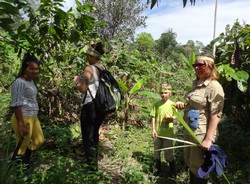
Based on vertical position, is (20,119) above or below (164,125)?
above

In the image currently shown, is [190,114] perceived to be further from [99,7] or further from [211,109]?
[99,7]

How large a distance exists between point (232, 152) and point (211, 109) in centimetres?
178

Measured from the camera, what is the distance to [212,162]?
2.22 meters

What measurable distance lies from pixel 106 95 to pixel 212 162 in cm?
128

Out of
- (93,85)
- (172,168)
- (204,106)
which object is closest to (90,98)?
(93,85)

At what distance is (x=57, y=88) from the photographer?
454 centimetres

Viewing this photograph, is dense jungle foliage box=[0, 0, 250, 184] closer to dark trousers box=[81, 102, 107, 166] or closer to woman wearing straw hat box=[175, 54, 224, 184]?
dark trousers box=[81, 102, 107, 166]

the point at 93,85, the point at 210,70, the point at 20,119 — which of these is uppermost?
the point at 210,70

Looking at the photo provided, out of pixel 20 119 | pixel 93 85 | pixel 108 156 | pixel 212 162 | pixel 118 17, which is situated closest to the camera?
pixel 212 162

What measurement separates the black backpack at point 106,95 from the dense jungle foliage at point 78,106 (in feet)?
1.68

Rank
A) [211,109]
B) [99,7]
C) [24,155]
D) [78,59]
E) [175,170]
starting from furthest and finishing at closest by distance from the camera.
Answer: [99,7] < [78,59] < [175,170] < [24,155] < [211,109]

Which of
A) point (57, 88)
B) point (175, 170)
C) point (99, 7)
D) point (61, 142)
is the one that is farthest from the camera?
point (99, 7)

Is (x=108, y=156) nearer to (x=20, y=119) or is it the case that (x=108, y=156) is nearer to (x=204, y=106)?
(x=20, y=119)

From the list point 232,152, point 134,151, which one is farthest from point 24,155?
point 232,152
